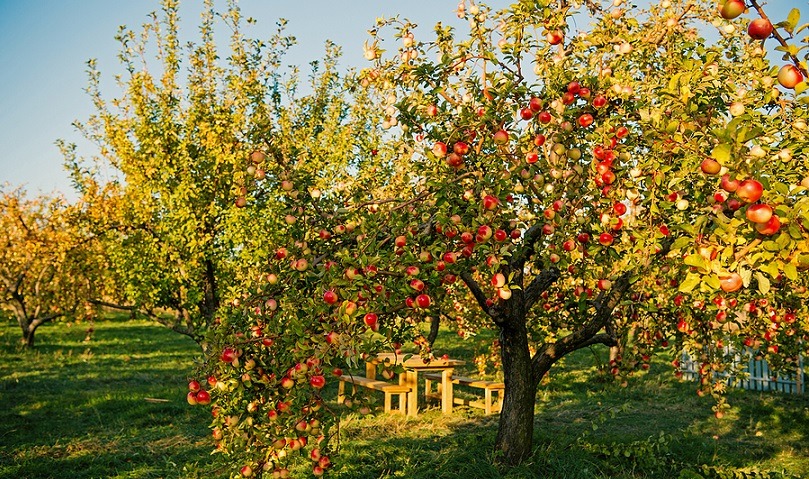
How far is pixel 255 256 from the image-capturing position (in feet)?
28.4

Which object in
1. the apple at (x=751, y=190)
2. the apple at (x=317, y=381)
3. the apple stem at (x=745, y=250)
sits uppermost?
the apple at (x=751, y=190)

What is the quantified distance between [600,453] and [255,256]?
5207mm

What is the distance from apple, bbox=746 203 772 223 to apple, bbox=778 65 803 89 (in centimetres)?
44

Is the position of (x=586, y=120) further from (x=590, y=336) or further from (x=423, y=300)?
(x=590, y=336)

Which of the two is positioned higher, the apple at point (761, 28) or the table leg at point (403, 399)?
the apple at point (761, 28)

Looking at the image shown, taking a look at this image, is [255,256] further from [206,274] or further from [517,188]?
[517,188]

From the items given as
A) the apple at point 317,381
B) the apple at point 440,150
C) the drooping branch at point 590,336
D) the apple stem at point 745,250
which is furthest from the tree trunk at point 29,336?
the apple stem at point 745,250

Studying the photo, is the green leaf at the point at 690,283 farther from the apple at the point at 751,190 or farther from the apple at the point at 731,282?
the apple at the point at 751,190

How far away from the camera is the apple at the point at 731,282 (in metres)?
2.24

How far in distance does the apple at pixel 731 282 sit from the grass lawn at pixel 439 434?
2.87 meters

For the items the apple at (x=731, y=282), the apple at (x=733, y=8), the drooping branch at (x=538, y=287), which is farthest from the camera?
the drooping branch at (x=538, y=287)

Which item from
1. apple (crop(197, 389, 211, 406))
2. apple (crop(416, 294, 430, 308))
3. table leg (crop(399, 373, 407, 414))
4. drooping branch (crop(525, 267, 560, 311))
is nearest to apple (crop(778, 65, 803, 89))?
apple (crop(416, 294, 430, 308))

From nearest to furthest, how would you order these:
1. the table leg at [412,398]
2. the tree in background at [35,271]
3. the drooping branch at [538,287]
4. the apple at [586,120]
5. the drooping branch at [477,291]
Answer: the apple at [586,120] → the drooping branch at [477,291] → the drooping branch at [538,287] → the table leg at [412,398] → the tree in background at [35,271]

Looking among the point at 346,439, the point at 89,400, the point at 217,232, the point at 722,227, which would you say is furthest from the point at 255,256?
the point at 722,227
